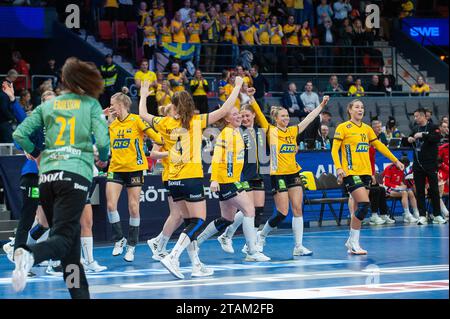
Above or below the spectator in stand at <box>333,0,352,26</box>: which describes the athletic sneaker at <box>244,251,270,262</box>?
below

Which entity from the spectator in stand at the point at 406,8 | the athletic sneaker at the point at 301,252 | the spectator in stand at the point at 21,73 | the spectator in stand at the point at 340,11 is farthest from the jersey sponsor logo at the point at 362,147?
the spectator in stand at the point at 406,8

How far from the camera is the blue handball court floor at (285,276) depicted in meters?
9.73

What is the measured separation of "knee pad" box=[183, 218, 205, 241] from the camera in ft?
37.1

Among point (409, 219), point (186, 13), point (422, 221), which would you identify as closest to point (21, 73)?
point (186, 13)

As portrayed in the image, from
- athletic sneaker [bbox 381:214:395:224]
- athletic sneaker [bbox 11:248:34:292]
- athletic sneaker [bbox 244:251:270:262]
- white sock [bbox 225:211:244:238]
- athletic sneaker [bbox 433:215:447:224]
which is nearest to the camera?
athletic sneaker [bbox 11:248:34:292]

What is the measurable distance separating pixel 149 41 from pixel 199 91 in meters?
2.68

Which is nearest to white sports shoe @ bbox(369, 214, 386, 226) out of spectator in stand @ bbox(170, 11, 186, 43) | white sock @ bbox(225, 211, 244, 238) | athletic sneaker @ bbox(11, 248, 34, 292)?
white sock @ bbox(225, 211, 244, 238)

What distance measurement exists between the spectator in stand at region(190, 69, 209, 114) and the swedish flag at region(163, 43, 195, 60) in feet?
6.73

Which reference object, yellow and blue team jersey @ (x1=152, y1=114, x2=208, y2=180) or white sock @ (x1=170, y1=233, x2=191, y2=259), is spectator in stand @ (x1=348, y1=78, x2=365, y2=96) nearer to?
yellow and blue team jersey @ (x1=152, y1=114, x2=208, y2=180)

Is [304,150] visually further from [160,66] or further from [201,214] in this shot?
[201,214]

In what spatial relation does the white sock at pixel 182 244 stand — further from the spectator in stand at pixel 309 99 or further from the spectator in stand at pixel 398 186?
the spectator in stand at pixel 309 99

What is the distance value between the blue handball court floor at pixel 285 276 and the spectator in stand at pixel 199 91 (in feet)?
23.5

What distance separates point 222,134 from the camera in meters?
13.2

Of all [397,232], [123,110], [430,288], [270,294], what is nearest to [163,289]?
[270,294]
